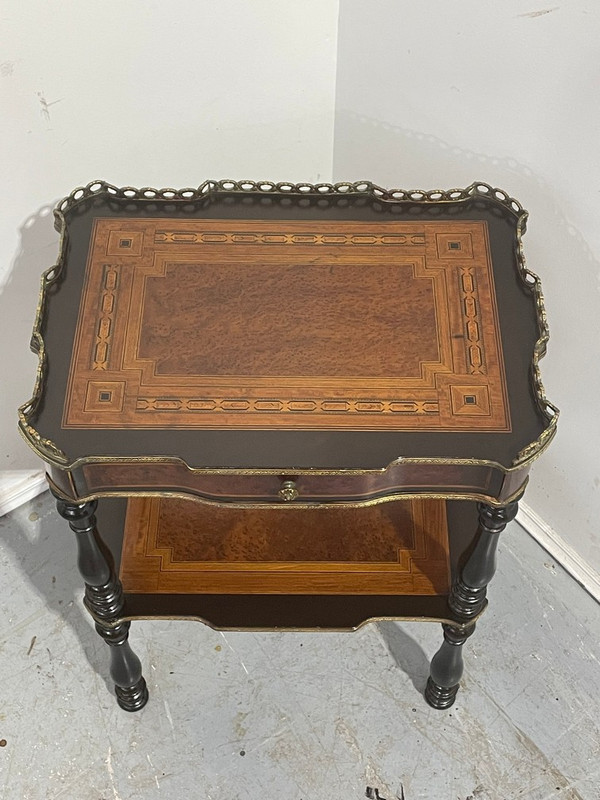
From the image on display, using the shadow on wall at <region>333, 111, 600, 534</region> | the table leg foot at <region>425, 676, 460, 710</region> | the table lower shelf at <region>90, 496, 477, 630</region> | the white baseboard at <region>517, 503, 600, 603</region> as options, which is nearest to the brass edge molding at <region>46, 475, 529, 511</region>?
the table lower shelf at <region>90, 496, 477, 630</region>

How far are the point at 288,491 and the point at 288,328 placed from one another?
0.93 feet

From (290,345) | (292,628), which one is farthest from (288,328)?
(292,628)

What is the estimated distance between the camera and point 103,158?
6.25 feet

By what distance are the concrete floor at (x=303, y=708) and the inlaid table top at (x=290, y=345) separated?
727 mm

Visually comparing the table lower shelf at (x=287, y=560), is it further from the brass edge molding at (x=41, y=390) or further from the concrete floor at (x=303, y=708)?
the brass edge molding at (x=41, y=390)

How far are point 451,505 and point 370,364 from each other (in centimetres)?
48

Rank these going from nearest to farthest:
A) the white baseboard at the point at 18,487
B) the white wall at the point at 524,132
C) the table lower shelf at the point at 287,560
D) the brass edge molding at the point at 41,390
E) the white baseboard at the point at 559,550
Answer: the brass edge molding at the point at 41,390, the white wall at the point at 524,132, the table lower shelf at the point at 287,560, the white baseboard at the point at 559,550, the white baseboard at the point at 18,487

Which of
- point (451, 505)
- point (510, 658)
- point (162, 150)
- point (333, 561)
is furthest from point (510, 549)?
point (162, 150)

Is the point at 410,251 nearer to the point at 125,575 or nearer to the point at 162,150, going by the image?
the point at 162,150

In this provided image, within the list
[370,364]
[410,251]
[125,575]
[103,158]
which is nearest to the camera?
[370,364]

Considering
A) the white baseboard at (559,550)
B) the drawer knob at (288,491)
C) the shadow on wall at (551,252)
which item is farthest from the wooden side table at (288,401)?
the white baseboard at (559,550)

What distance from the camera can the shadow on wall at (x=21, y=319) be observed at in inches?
75.6

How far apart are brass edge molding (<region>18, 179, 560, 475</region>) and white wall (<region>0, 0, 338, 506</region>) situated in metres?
0.14

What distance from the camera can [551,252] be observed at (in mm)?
1817
